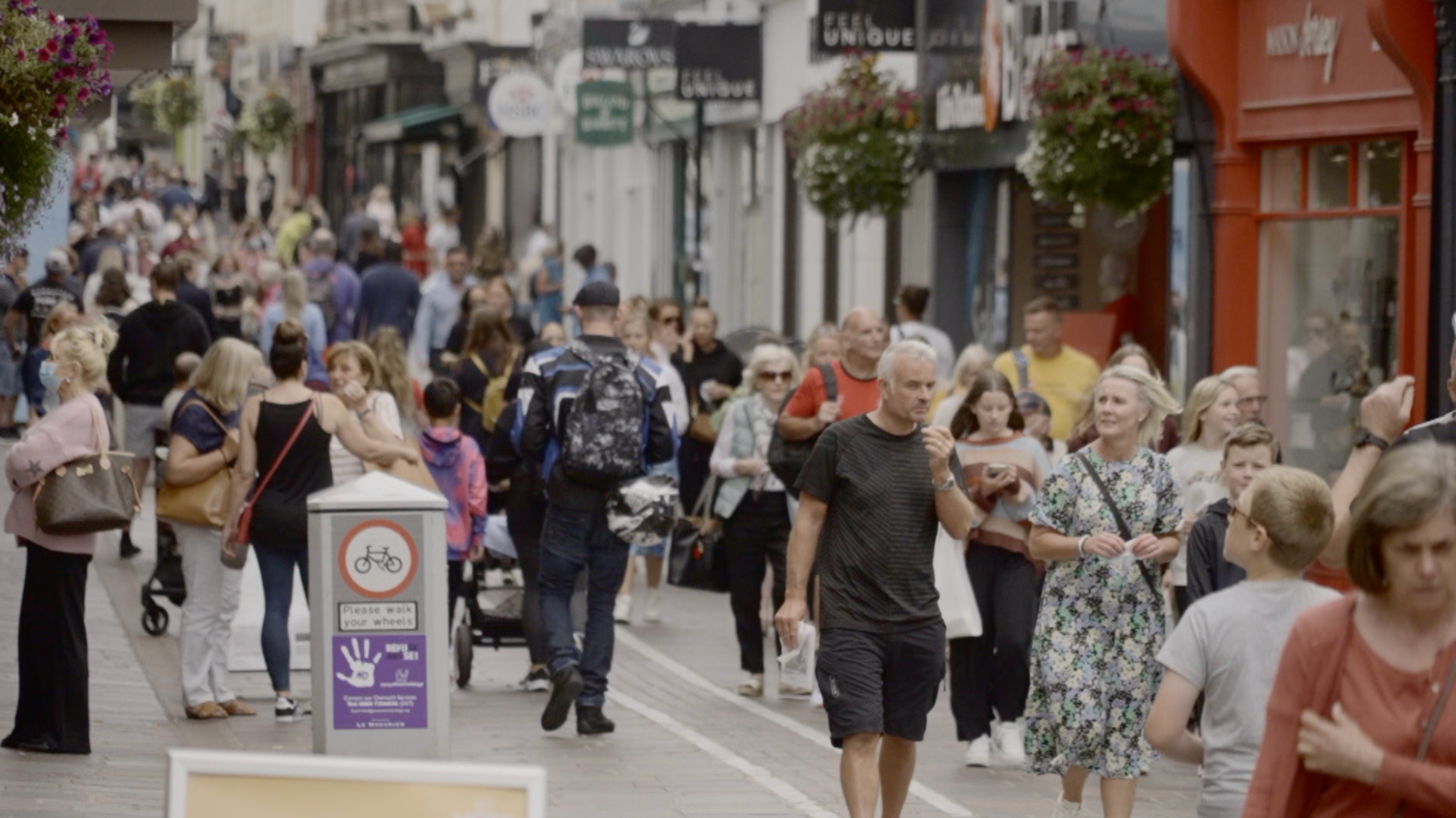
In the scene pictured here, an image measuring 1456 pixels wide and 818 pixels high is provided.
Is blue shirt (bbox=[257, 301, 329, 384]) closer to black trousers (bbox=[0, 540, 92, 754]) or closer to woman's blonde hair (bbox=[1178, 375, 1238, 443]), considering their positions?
black trousers (bbox=[0, 540, 92, 754])

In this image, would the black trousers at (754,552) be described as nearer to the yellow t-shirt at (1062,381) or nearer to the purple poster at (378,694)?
the yellow t-shirt at (1062,381)

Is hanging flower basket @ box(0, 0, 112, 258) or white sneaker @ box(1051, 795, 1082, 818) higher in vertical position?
hanging flower basket @ box(0, 0, 112, 258)

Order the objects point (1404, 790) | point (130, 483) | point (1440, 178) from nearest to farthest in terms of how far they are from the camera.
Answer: point (1404, 790), point (130, 483), point (1440, 178)

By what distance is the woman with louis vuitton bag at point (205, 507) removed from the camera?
1214 centimetres

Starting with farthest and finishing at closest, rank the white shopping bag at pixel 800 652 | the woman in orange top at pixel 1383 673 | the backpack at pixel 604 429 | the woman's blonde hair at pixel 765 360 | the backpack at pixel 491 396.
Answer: the backpack at pixel 491 396, the woman's blonde hair at pixel 765 360, the backpack at pixel 604 429, the white shopping bag at pixel 800 652, the woman in orange top at pixel 1383 673

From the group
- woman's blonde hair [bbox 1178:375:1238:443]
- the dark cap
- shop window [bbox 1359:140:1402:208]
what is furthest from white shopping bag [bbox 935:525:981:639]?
shop window [bbox 1359:140:1402:208]

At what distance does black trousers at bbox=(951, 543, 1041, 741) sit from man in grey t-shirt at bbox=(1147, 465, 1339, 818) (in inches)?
203

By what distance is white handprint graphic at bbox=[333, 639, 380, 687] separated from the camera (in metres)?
9.53

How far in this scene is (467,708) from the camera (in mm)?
13055

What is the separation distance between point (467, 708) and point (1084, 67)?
643 centimetres

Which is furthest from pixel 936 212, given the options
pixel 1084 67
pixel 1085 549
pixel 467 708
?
pixel 1085 549

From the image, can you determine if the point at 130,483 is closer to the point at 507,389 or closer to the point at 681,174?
the point at 507,389

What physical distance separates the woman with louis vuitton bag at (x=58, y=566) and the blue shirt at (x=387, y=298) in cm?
1408

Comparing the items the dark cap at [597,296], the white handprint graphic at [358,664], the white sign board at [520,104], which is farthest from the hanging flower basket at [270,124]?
the white handprint graphic at [358,664]
